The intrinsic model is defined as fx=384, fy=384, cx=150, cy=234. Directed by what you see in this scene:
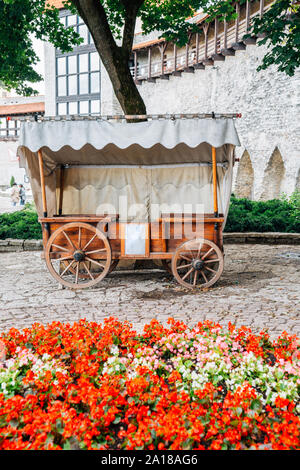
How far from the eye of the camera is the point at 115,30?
40.6 feet

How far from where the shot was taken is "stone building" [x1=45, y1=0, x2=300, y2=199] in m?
20.6

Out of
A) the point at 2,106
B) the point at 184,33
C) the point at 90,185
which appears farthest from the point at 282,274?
the point at 2,106

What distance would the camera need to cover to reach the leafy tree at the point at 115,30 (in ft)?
25.3

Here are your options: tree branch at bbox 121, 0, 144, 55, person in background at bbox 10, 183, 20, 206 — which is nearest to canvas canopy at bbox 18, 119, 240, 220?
tree branch at bbox 121, 0, 144, 55

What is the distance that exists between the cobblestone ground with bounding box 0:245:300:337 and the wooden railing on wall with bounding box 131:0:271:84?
17960 mm

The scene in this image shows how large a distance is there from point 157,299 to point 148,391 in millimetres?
2701

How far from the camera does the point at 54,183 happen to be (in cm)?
706

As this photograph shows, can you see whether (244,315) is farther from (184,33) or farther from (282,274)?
(184,33)

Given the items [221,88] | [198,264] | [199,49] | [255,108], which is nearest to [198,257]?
[198,264]

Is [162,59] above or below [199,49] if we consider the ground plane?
above

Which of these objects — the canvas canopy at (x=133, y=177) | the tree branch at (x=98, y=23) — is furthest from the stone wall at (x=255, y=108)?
the canvas canopy at (x=133, y=177)

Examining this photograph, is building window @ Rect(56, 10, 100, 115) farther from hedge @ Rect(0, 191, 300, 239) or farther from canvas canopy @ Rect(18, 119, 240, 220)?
canvas canopy @ Rect(18, 119, 240, 220)

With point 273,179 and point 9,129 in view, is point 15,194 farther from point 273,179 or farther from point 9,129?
point 9,129
